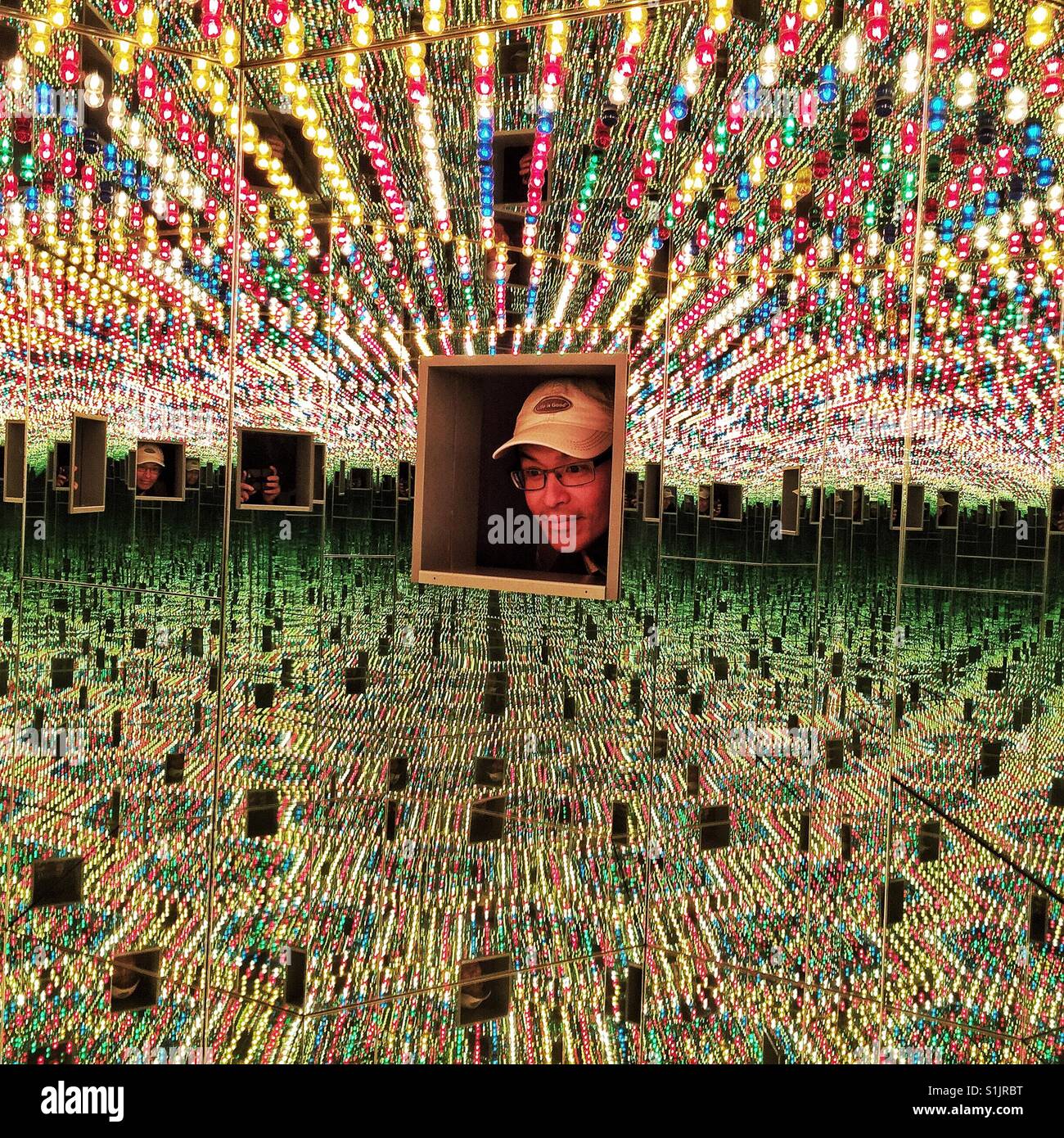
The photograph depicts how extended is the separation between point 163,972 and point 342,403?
1608mm

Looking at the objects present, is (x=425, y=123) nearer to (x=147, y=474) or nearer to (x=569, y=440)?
(x=569, y=440)

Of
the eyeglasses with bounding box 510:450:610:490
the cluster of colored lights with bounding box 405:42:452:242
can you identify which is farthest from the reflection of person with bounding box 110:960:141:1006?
the cluster of colored lights with bounding box 405:42:452:242

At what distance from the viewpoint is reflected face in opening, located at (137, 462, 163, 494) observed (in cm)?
447

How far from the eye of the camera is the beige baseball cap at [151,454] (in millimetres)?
4410

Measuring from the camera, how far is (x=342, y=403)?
3186mm

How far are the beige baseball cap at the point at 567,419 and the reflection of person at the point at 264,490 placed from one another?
1.11 meters

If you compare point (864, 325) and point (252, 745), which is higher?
point (864, 325)

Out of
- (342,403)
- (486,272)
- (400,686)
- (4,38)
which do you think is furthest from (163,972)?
(4,38)

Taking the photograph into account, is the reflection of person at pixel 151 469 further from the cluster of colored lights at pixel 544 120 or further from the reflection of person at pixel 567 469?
the reflection of person at pixel 567 469

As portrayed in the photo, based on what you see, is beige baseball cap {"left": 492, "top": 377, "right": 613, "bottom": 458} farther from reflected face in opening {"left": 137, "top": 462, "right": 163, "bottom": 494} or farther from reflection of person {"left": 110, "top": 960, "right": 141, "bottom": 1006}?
reflected face in opening {"left": 137, "top": 462, "right": 163, "bottom": 494}

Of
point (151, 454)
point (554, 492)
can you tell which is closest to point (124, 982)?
point (554, 492)

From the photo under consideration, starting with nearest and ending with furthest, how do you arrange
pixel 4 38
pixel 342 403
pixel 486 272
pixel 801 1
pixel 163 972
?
pixel 163 972, pixel 486 272, pixel 342 403, pixel 801 1, pixel 4 38

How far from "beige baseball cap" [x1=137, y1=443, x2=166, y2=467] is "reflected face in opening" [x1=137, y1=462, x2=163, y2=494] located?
0.06 feet
